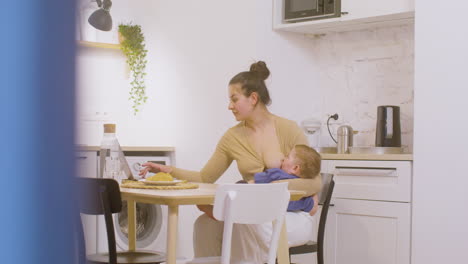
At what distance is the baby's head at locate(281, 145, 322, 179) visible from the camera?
3004 mm

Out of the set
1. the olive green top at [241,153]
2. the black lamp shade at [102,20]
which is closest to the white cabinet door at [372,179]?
the olive green top at [241,153]

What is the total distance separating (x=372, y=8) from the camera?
4.04 meters

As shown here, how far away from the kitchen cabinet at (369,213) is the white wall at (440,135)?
8 centimetres

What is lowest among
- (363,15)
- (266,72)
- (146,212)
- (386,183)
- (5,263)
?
(146,212)

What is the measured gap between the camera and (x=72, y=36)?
0.27 meters

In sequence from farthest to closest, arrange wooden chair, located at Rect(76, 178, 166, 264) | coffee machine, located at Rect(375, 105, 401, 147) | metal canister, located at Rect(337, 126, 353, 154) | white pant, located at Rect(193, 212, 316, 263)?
metal canister, located at Rect(337, 126, 353, 154) → coffee machine, located at Rect(375, 105, 401, 147) → white pant, located at Rect(193, 212, 316, 263) → wooden chair, located at Rect(76, 178, 166, 264)

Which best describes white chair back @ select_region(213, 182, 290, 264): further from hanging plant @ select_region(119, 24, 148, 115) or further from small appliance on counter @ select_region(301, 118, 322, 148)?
hanging plant @ select_region(119, 24, 148, 115)

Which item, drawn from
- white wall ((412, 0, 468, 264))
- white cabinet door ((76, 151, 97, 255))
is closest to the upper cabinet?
white wall ((412, 0, 468, 264))

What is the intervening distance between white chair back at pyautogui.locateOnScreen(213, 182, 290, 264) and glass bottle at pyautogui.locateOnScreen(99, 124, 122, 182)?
0.63 metres

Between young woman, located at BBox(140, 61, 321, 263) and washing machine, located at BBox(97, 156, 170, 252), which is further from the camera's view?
washing machine, located at BBox(97, 156, 170, 252)

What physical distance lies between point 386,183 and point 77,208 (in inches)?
144

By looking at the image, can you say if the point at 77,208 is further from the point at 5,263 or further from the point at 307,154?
the point at 307,154

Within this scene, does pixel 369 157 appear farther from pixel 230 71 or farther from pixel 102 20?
pixel 102 20

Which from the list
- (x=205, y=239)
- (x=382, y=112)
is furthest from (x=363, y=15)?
(x=205, y=239)
